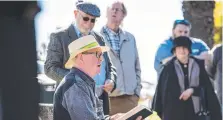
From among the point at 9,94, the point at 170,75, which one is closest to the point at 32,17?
the point at 9,94

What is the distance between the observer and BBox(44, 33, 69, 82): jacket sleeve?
6184 mm

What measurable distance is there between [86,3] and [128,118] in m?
1.61

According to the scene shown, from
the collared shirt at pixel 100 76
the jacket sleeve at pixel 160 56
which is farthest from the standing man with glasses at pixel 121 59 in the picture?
the collared shirt at pixel 100 76

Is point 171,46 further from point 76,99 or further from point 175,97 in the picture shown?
point 76,99

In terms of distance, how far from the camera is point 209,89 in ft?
26.2

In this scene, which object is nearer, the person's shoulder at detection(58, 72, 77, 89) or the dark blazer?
the person's shoulder at detection(58, 72, 77, 89)

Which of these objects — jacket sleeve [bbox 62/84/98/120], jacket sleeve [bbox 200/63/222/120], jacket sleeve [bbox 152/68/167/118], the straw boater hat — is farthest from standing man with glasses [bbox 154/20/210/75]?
jacket sleeve [bbox 62/84/98/120]

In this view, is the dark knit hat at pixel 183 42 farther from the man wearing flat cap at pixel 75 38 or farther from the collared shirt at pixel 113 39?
the man wearing flat cap at pixel 75 38

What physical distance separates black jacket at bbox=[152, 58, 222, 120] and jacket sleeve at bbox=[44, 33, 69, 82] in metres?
2.03

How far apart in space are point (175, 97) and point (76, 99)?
126 inches

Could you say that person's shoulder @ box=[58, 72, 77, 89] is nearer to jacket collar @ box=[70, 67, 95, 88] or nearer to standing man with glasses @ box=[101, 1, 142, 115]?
jacket collar @ box=[70, 67, 95, 88]

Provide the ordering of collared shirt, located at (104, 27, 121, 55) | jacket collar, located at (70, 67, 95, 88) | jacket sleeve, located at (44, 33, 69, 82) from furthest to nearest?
1. collared shirt, located at (104, 27, 121, 55)
2. jacket sleeve, located at (44, 33, 69, 82)
3. jacket collar, located at (70, 67, 95, 88)

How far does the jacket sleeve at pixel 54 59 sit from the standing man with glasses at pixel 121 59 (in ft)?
3.82

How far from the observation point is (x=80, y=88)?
4969 mm
